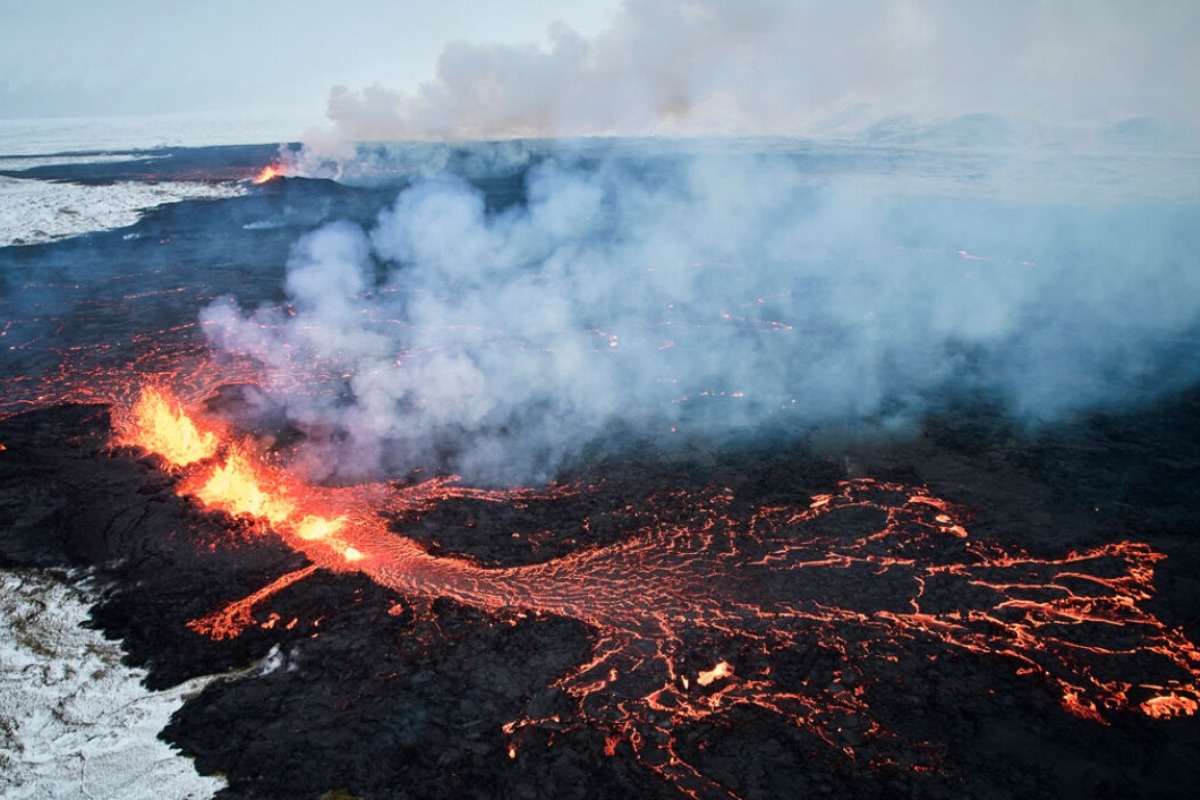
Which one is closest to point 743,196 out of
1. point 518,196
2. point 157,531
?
point 518,196

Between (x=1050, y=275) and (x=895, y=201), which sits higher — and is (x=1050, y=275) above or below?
below

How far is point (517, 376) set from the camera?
17.0 m

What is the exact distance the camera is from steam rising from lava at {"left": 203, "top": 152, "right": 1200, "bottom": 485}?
575 inches

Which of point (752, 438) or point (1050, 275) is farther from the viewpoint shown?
point (1050, 275)

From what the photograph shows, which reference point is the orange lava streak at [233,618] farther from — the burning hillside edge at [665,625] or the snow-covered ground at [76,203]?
the snow-covered ground at [76,203]

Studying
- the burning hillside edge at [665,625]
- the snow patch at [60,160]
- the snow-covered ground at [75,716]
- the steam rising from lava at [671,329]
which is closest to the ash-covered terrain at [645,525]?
the burning hillside edge at [665,625]

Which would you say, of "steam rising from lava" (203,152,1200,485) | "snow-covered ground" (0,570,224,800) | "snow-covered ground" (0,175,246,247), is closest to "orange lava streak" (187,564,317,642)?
"snow-covered ground" (0,570,224,800)

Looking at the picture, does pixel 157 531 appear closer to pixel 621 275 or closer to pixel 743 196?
pixel 621 275

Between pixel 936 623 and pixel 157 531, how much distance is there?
491 inches

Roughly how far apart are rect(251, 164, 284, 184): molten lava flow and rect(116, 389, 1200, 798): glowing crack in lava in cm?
5358

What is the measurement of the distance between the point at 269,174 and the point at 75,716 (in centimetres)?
6550

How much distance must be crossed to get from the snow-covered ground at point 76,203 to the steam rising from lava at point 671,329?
14359mm

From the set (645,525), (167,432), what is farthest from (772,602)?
(167,432)

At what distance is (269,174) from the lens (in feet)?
201
